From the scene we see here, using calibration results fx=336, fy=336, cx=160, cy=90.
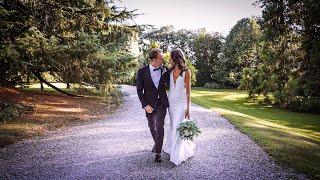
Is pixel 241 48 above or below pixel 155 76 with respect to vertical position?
above

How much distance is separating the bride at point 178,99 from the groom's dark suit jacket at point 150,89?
6.5 inches

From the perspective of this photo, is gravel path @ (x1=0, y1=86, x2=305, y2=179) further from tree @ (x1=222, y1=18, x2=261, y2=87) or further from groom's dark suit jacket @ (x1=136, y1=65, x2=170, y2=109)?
tree @ (x1=222, y1=18, x2=261, y2=87)

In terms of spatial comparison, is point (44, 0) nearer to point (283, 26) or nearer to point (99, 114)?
point (99, 114)

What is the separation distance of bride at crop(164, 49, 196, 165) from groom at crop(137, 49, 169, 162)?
0.16 meters

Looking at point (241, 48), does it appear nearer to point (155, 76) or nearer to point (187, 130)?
A: point (155, 76)

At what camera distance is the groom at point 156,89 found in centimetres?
668

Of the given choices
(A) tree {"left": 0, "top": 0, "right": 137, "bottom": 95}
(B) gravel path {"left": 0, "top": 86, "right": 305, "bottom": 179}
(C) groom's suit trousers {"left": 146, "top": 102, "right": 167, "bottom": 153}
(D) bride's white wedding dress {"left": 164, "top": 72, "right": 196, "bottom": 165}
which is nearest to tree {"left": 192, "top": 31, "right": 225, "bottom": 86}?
(A) tree {"left": 0, "top": 0, "right": 137, "bottom": 95}

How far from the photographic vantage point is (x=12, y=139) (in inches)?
352

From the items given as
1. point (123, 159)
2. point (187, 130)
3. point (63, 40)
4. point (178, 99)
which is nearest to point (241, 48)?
point (63, 40)

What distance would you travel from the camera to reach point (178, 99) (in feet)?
22.3

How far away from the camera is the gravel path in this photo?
19.7 ft

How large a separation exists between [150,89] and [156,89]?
0.12 m

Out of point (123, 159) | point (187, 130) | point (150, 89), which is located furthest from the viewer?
point (123, 159)

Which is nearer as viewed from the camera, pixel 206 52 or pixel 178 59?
pixel 178 59
